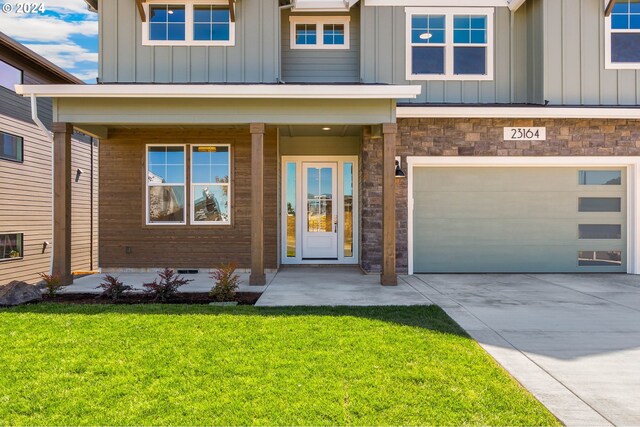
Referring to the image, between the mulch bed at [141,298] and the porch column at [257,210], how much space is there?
72 cm

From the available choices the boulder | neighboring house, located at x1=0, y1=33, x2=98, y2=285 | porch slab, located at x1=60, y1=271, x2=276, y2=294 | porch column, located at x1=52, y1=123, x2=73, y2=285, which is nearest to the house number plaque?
porch slab, located at x1=60, y1=271, x2=276, y2=294

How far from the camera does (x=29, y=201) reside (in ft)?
36.3

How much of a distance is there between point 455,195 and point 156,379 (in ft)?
22.7

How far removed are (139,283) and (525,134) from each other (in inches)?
312

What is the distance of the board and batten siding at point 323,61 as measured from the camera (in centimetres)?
906

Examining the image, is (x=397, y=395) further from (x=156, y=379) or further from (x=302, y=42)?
(x=302, y=42)

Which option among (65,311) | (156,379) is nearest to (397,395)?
(156,379)

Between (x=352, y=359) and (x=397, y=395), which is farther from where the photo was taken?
(x=352, y=359)

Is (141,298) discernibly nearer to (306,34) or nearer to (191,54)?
(191,54)

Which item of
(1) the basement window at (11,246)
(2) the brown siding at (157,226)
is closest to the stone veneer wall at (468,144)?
(2) the brown siding at (157,226)

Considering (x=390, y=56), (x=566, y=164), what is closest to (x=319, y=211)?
(x=390, y=56)

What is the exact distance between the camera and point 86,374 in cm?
314

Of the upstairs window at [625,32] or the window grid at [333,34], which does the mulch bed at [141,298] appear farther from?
the upstairs window at [625,32]

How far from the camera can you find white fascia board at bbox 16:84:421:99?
6582 mm
